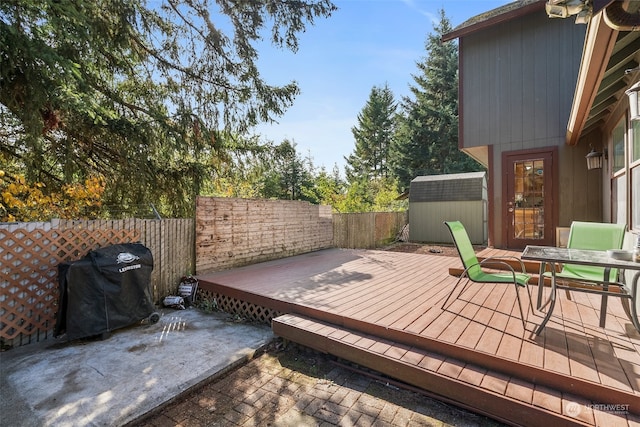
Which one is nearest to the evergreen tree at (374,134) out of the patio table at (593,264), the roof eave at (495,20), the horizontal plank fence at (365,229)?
the horizontal plank fence at (365,229)

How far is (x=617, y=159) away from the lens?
4145 mm

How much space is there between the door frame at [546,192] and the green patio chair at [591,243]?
2876 millimetres

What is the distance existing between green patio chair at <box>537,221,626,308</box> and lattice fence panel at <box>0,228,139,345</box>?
5.24 meters

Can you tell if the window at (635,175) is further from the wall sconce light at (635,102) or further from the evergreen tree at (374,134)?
the evergreen tree at (374,134)

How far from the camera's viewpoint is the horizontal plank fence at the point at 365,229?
363 inches

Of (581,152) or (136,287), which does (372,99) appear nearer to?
(581,152)

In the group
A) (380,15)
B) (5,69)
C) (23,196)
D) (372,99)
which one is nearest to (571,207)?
(380,15)

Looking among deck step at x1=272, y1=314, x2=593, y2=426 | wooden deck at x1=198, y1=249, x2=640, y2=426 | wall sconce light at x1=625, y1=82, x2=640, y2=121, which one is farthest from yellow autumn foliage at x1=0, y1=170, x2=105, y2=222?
wall sconce light at x1=625, y1=82, x2=640, y2=121

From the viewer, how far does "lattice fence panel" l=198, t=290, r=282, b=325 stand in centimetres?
398

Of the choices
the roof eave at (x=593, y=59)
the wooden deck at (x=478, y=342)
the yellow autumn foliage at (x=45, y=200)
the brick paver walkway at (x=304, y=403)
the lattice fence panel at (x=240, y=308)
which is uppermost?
the roof eave at (x=593, y=59)

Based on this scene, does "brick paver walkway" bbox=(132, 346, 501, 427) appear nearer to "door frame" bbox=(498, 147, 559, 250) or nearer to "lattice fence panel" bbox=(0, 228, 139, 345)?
"lattice fence panel" bbox=(0, 228, 139, 345)

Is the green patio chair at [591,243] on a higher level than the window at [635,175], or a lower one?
lower

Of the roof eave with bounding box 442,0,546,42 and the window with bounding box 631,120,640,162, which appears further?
the roof eave with bounding box 442,0,546,42

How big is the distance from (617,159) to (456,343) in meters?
3.82
